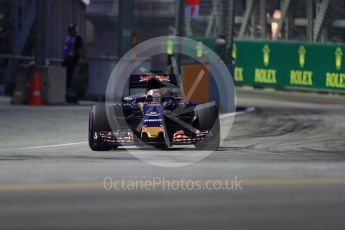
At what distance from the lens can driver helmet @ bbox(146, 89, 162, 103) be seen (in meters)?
14.6

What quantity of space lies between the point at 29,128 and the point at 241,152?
19.1 feet

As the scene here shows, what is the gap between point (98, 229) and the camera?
8.16 m

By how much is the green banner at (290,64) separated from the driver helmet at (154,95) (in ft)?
67.7

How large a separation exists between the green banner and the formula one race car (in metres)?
20.2

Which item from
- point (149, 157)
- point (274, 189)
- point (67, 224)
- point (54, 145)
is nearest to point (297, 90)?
point (54, 145)

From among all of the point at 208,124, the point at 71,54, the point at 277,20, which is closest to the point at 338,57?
the point at 277,20

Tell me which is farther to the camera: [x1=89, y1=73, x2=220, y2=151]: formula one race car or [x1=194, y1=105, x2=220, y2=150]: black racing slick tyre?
[x1=194, y1=105, x2=220, y2=150]: black racing slick tyre

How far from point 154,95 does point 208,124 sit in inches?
35.3

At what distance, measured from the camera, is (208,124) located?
14.9 m

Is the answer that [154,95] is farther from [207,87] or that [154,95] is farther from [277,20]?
[277,20]

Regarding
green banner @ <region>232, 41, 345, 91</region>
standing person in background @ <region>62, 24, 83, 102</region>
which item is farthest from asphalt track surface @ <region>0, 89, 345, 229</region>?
green banner @ <region>232, 41, 345, 91</region>

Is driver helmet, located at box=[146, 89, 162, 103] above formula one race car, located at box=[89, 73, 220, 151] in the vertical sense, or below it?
above

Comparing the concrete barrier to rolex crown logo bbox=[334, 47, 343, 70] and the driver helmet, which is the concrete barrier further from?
rolex crown logo bbox=[334, 47, 343, 70]

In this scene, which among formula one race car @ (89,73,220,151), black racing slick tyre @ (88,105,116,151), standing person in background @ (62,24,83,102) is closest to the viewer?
formula one race car @ (89,73,220,151)
